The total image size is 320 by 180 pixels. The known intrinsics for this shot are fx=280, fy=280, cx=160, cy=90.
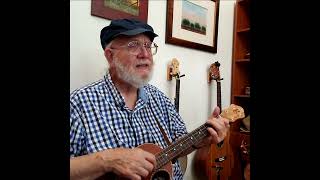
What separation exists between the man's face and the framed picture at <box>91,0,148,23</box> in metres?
0.22

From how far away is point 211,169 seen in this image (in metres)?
1.87

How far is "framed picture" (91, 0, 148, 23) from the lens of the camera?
4.70ft

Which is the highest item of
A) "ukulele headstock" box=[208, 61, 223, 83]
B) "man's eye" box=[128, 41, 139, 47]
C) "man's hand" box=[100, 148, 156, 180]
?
"man's eye" box=[128, 41, 139, 47]

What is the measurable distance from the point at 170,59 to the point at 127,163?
Result: 975mm

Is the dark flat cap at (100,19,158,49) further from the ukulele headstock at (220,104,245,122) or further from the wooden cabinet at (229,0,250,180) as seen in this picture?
the wooden cabinet at (229,0,250,180)

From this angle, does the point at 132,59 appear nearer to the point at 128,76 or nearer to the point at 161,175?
the point at 128,76

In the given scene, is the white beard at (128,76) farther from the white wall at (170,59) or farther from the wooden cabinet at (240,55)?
the wooden cabinet at (240,55)

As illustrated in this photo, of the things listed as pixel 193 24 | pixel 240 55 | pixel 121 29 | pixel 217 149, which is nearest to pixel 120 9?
pixel 121 29

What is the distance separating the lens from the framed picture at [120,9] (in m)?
1.43

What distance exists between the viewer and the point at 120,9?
1.54m

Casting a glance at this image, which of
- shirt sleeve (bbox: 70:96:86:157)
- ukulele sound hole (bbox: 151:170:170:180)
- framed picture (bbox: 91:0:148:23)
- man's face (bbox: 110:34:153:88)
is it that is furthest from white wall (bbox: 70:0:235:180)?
ukulele sound hole (bbox: 151:170:170:180)
